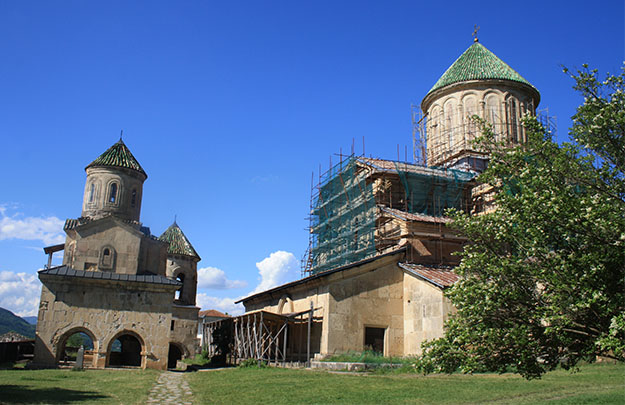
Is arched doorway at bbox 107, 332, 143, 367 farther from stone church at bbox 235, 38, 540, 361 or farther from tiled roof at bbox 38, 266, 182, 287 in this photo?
tiled roof at bbox 38, 266, 182, 287

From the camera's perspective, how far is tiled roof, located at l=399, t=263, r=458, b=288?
1862 cm

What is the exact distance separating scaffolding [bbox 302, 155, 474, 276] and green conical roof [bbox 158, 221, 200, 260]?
10.8 meters

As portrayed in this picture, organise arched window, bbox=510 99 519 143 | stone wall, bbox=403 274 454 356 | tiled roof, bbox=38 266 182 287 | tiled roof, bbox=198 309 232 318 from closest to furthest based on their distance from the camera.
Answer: stone wall, bbox=403 274 454 356, tiled roof, bbox=38 266 182 287, arched window, bbox=510 99 519 143, tiled roof, bbox=198 309 232 318

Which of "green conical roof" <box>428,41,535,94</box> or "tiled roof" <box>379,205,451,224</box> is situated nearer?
"tiled roof" <box>379,205,451,224</box>

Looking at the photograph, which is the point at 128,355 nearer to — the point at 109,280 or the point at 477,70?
the point at 109,280

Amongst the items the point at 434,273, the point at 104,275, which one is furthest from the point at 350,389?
the point at 104,275

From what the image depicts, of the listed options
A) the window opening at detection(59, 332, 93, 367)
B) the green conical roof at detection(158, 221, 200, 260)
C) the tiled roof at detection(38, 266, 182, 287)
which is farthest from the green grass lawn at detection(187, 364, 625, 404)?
the green conical roof at detection(158, 221, 200, 260)

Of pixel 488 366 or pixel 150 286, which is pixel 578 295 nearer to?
pixel 488 366

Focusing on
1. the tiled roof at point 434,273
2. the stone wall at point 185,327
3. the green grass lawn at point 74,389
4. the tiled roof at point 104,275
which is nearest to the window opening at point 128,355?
the stone wall at point 185,327

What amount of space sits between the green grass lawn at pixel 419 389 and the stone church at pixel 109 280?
7.21m

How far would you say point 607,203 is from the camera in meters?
7.12

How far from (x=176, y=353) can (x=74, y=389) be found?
68.8 ft

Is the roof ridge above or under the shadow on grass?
above

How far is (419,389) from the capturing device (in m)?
11.8
